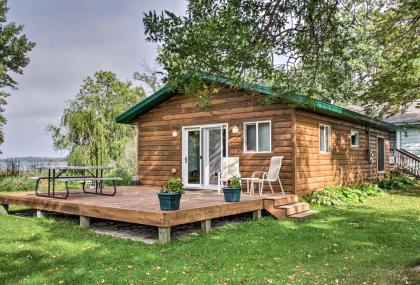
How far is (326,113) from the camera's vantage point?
1081 centimetres

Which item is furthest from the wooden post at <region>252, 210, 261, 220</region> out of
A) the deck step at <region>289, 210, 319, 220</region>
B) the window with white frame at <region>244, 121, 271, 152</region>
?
the window with white frame at <region>244, 121, 271, 152</region>

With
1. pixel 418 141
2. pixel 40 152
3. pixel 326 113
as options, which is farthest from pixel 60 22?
pixel 418 141

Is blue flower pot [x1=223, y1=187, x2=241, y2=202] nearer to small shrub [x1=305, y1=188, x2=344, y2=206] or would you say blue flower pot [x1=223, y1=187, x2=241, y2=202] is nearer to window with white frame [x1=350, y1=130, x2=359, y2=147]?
small shrub [x1=305, y1=188, x2=344, y2=206]

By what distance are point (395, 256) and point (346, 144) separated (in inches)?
305

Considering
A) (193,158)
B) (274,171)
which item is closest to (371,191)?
(274,171)

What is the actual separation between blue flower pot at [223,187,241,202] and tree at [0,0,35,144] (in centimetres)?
1367

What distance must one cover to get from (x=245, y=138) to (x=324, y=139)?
2484mm

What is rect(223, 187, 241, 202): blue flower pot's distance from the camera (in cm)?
716

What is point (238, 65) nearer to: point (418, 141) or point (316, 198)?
point (316, 198)

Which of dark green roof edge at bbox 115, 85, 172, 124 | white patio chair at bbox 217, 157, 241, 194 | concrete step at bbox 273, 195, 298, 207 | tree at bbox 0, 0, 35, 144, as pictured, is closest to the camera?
concrete step at bbox 273, 195, 298, 207

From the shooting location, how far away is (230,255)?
4.99 metres

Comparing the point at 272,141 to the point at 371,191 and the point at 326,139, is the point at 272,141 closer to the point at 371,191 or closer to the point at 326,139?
the point at 326,139

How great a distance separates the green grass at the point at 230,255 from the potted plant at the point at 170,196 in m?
0.59

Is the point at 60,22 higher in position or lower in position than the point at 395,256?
higher
